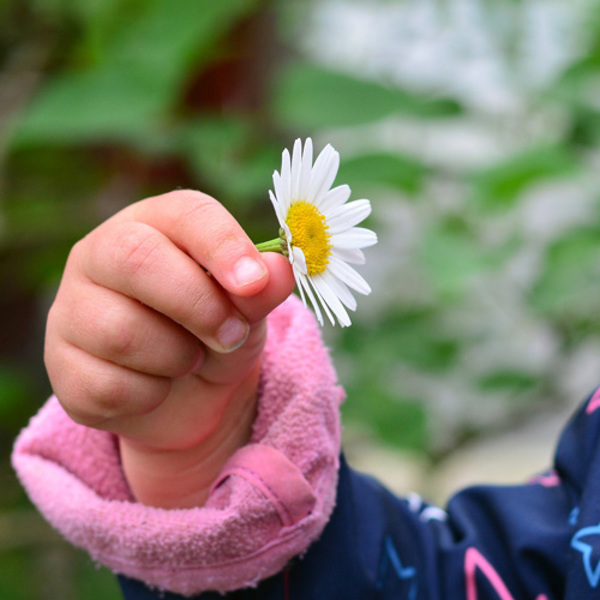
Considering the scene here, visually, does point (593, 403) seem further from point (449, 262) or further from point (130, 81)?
point (130, 81)

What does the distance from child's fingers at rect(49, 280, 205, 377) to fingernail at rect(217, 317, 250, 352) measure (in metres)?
0.03

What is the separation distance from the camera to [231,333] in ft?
0.88

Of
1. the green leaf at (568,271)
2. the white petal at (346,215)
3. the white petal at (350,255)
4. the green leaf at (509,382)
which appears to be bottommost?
the green leaf at (509,382)

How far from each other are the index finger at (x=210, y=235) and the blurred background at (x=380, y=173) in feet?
1.10

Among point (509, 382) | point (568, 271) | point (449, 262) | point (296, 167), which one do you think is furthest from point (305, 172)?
point (509, 382)

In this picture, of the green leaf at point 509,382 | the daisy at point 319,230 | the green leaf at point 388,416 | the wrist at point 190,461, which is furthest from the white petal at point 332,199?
the green leaf at point 509,382

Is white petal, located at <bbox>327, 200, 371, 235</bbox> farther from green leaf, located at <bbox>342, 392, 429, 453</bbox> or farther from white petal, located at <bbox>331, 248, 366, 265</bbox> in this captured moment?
green leaf, located at <bbox>342, 392, 429, 453</bbox>

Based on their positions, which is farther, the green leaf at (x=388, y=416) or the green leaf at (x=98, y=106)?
the green leaf at (x=388, y=416)

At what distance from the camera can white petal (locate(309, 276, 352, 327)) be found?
0.78 ft

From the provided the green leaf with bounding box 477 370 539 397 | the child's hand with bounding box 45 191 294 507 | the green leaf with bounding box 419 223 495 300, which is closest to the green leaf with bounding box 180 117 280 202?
the green leaf with bounding box 419 223 495 300

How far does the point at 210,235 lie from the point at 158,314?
4 centimetres

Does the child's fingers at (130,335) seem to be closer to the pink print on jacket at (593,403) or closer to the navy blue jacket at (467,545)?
the navy blue jacket at (467,545)

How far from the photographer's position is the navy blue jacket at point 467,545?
0.40m

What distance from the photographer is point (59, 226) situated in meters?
0.85
